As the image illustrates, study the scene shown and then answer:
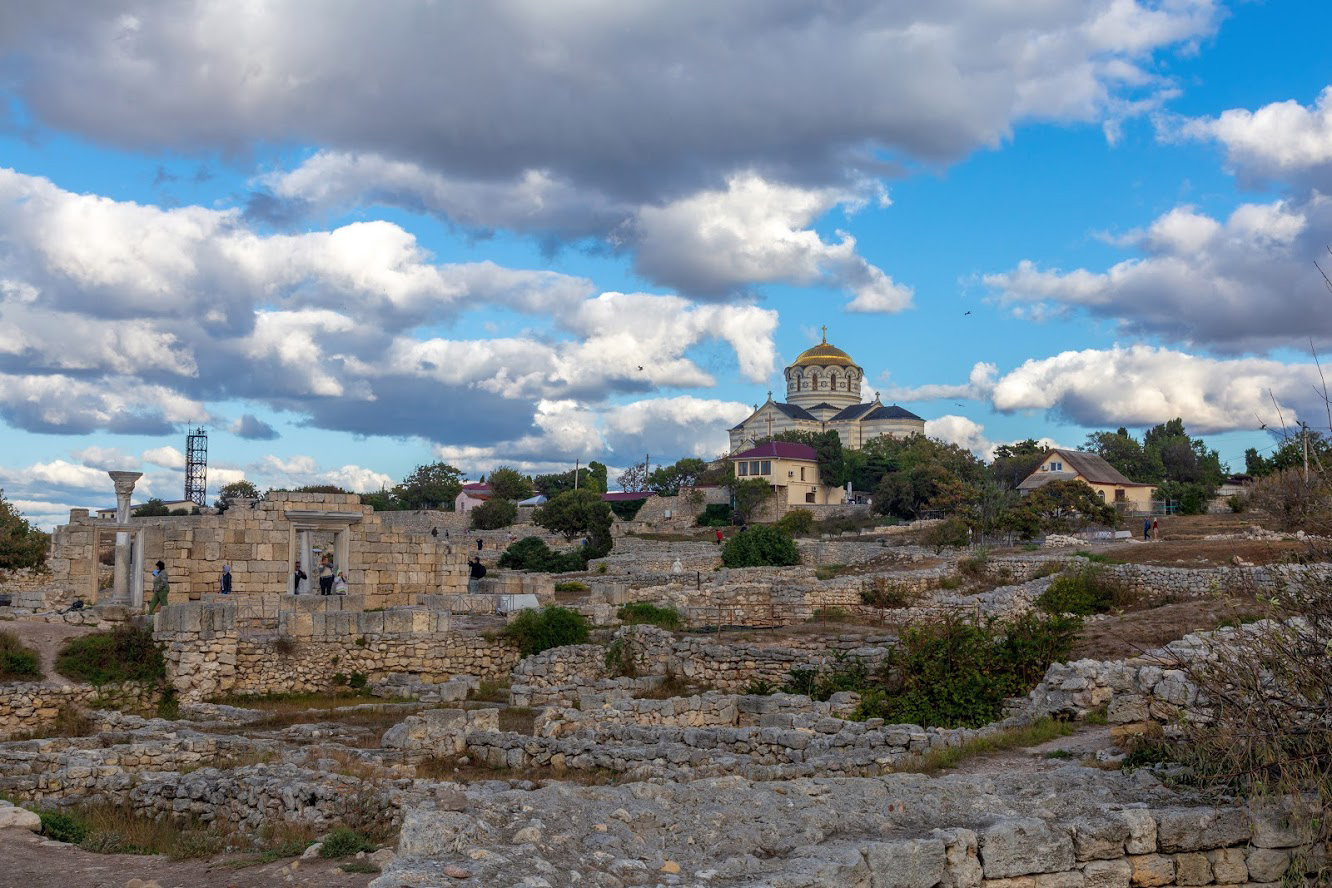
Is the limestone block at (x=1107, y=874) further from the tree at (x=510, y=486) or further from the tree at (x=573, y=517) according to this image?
the tree at (x=510, y=486)

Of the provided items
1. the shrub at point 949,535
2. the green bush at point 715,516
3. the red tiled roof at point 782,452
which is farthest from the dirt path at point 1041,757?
the red tiled roof at point 782,452

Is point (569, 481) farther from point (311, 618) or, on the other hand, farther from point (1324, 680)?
point (1324, 680)

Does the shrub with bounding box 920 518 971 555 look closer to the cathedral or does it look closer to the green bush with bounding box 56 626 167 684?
the green bush with bounding box 56 626 167 684

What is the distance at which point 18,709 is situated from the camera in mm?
14438

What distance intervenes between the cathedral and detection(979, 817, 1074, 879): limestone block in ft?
333

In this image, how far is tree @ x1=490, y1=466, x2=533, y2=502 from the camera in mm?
91875

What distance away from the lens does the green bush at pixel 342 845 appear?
290 inches

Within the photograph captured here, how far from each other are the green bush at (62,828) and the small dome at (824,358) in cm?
11716

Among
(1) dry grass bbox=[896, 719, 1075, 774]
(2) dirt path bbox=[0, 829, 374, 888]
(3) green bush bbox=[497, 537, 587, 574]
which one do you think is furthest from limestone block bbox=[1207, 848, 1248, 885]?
(3) green bush bbox=[497, 537, 587, 574]

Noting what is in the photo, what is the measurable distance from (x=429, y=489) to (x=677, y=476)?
22.4 metres

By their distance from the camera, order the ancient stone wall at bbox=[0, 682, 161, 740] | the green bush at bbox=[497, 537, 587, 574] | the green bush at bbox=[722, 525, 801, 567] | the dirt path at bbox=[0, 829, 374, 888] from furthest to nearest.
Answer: the green bush at bbox=[497, 537, 587, 574] < the green bush at bbox=[722, 525, 801, 567] < the ancient stone wall at bbox=[0, 682, 161, 740] < the dirt path at bbox=[0, 829, 374, 888]

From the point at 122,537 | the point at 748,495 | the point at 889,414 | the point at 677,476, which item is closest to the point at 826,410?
Result: the point at 889,414

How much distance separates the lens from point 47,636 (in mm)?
16359

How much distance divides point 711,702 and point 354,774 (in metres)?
5.10
